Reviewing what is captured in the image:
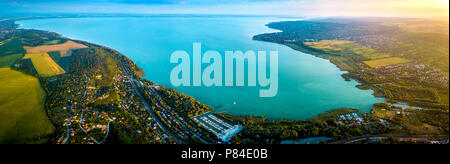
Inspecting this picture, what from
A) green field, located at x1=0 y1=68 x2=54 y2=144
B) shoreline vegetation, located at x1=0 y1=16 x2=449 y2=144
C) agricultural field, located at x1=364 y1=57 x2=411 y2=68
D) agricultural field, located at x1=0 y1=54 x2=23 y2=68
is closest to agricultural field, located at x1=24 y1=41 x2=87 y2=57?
agricultural field, located at x1=0 y1=54 x2=23 y2=68

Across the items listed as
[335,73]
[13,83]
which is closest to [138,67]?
[13,83]

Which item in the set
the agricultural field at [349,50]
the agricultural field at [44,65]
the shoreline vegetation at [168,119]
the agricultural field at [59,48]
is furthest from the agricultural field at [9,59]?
the agricultural field at [349,50]

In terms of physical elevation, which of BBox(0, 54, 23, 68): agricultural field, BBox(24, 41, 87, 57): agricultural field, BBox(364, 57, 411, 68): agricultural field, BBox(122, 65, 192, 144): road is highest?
BBox(24, 41, 87, 57): agricultural field

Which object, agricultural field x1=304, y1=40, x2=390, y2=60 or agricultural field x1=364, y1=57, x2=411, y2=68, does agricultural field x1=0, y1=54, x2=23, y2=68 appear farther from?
agricultural field x1=364, y1=57, x2=411, y2=68

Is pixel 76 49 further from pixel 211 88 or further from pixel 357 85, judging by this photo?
pixel 357 85

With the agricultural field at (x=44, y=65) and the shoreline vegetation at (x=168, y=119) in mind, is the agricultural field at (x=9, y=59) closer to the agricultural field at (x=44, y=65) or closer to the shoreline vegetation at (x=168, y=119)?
the agricultural field at (x=44, y=65)

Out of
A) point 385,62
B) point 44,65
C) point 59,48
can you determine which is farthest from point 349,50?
point 59,48
